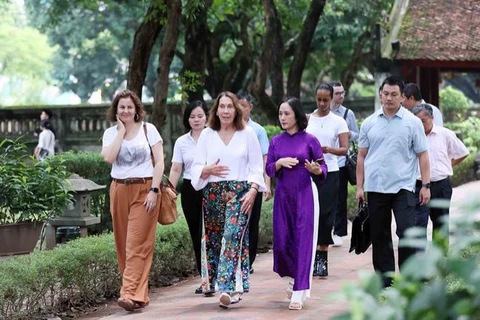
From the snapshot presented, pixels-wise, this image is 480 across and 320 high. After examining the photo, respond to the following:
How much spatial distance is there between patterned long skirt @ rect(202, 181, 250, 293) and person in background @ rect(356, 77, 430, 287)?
1.03 metres

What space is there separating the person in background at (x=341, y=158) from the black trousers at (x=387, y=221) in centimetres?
284

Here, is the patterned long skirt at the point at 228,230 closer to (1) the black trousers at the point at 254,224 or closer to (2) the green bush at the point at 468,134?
(1) the black trousers at the point at 254,224

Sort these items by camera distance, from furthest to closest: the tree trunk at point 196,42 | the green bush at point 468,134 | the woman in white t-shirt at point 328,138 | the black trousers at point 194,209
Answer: the green bush at point 468,134, the tree trunk at point 196,42, the woman in white t-shirt at point 328,138, the black trousers at point 194,209

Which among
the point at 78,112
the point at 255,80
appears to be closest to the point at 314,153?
the point at 255,80

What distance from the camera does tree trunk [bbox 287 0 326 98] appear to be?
2341cm

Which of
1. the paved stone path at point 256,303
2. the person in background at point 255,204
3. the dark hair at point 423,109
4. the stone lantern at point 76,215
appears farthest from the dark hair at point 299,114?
the stone lantern at point 76,215

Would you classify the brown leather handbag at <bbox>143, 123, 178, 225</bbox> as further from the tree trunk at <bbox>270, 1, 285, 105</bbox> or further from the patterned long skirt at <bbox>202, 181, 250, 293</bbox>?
the tree trunk at <bbox>270, 1, 285, 105</bbox>

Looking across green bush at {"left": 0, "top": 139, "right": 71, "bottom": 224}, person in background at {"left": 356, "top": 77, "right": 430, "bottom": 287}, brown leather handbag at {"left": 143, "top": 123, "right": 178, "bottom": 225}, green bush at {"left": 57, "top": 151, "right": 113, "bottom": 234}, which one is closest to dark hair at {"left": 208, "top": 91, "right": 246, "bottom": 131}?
brown leather handbag at {"left": 143, "top": 123, "right": 178, "bottom": 225}

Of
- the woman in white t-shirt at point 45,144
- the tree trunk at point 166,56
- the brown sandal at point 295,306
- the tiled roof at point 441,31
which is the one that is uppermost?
the tiled roof at point 441,31

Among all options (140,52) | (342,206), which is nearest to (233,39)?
(140,52)

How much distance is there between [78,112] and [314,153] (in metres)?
21.2

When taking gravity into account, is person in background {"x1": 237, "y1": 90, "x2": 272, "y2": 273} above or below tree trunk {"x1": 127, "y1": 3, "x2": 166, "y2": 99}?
below

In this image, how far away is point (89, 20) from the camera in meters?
48.0

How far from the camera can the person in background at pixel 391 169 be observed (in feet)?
28.8
